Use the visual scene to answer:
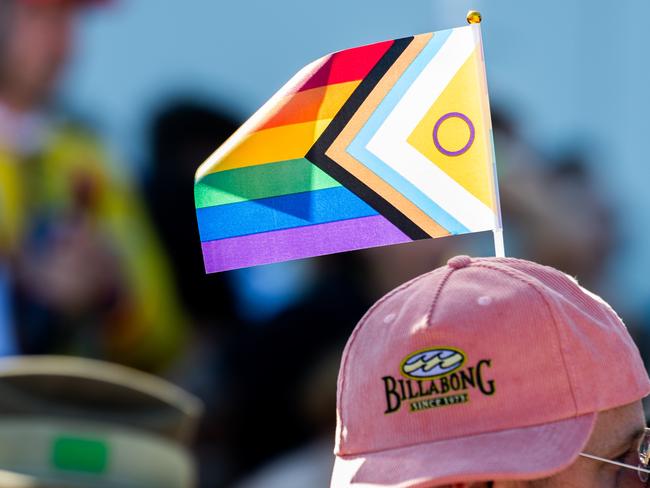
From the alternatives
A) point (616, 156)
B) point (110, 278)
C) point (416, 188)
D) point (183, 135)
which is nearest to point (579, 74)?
point (616, 156)

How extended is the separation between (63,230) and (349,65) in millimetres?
2707

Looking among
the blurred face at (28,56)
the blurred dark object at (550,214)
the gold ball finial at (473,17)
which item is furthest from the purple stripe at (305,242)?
the blurred face at (28,56)

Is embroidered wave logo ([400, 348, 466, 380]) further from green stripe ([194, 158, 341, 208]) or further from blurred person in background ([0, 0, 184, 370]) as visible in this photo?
blurred person in background ([0, 0, 184, 370])

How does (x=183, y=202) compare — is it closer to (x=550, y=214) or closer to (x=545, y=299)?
(x=550, y=214)

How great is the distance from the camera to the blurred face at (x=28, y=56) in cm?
457

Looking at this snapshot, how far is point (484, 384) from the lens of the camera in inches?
65.5

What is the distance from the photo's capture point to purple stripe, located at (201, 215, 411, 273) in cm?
205

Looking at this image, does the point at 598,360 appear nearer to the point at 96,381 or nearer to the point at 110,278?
the point at 96,381

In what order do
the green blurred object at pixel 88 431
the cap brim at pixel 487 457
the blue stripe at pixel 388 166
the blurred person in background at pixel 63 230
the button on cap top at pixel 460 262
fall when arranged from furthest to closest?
the blurred person in background at pixel 63 230 < the green blurred object at pixel 88 431 < the blue stripe at pixel 388 166 < the button on cap top at pixel 460 262 < the cap brim at pixel 487 457

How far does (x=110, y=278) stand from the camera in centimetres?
468

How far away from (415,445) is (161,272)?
3.10 m

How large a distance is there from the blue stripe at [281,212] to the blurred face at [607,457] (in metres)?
0.54

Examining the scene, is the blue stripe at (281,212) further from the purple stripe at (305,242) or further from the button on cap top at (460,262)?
the button on cap top at (460,262)

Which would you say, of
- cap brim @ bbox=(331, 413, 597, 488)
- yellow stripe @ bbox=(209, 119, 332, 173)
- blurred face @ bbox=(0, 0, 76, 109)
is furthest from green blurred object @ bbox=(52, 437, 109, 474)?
blurred face @ bbox=(0, 0, 76, 109)
